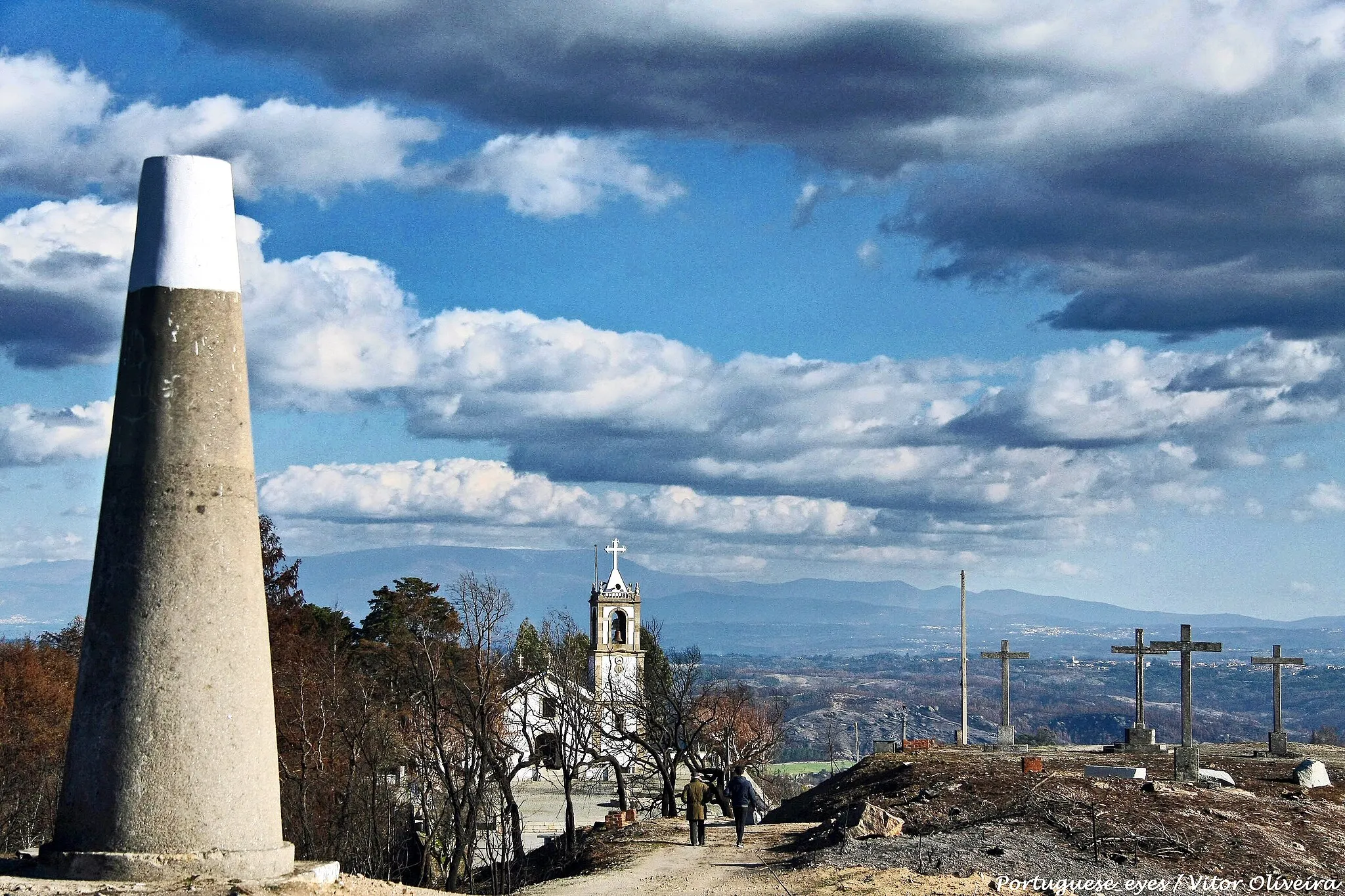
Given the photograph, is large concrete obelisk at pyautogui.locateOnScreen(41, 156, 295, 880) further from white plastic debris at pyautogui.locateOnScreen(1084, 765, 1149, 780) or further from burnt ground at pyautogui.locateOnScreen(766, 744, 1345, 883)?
white plastic debris at pyautogui.locateOnScreen(1084, 765, 1149, 780)

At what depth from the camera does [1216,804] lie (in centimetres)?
2638

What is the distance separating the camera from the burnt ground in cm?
2252

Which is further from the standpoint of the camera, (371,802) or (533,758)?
(533,758)

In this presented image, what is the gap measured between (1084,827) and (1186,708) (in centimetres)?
1606

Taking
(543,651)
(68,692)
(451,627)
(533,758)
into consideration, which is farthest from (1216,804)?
(451,627)

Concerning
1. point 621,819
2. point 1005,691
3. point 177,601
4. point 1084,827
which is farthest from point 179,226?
point 1005,691

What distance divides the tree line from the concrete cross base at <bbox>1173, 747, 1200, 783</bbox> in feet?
35.8

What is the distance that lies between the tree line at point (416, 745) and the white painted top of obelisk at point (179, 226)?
1854 centimetres

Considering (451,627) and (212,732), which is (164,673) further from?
(451,627)

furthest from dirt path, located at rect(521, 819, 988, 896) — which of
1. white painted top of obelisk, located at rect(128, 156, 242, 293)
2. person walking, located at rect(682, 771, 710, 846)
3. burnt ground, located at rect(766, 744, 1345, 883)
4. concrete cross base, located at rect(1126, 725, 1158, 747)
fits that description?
concrete cross base, located at rect(1126, 725, 1158, 747)

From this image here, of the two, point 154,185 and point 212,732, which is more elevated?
point 154,185

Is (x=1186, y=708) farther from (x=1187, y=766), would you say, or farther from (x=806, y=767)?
(x=806, y=767)

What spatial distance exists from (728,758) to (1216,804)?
1199 inches

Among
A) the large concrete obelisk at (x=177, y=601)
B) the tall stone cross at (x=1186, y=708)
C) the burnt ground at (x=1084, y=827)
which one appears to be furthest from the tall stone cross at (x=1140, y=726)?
the large concrete obelisk at (x=177, y=601)
